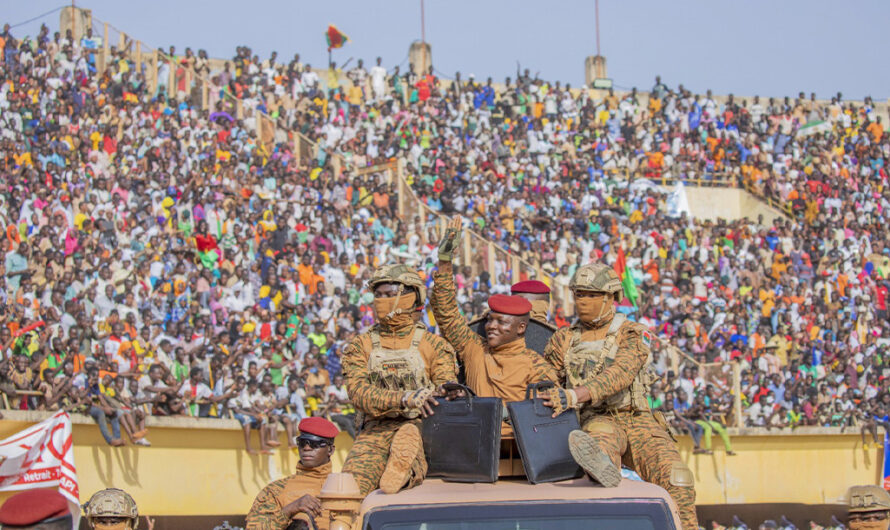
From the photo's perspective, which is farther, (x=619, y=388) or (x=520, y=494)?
(x=619, y=388)

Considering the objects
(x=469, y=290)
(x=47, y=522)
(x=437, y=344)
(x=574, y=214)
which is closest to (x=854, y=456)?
(x=469, y=290)

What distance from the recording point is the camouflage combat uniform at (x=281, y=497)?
26.8 ft

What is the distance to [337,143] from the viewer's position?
93.8 ft

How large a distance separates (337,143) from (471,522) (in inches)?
900

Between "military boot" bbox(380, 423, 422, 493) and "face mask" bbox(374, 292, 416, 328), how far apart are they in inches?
39.4

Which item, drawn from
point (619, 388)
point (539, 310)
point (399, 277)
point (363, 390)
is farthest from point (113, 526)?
point (539, 310)

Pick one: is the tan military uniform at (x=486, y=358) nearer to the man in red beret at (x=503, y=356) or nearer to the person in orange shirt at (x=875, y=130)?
the man in red beret at (x=503, y=356)

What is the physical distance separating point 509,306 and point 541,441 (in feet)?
3.72

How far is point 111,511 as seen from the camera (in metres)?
7.20

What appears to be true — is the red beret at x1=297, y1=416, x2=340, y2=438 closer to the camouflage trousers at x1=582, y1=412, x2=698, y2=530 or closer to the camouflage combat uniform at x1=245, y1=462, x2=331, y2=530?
the camouflage combat uniform at x1=245, y1=462, x2=331, y2=530

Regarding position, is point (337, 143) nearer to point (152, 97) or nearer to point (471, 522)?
point (152, 97)

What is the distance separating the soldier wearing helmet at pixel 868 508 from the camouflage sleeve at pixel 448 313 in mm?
2369

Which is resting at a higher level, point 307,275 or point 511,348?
point 307,275

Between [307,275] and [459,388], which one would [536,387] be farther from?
[307,275]
